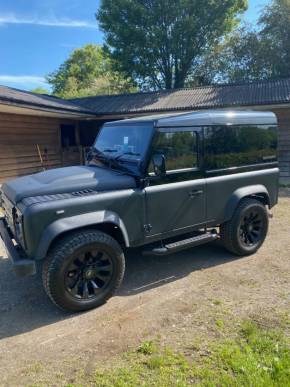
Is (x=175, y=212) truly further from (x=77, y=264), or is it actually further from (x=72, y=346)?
(x=72, y=346)

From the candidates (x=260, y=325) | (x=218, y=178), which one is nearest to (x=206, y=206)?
(x=218, y=178)

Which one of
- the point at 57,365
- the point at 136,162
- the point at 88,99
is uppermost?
the point at 88,99

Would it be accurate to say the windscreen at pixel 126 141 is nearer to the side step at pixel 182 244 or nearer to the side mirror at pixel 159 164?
the side mirror at pixel 159 164

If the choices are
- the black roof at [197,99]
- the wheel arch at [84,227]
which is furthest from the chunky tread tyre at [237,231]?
the black roof at [197,99]

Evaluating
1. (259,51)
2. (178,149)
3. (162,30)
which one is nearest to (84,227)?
(178,149)

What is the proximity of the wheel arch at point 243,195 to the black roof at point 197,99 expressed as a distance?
26.2 ft

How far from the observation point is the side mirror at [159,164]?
11.7ft

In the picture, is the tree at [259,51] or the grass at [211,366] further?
the tree at [259,51]

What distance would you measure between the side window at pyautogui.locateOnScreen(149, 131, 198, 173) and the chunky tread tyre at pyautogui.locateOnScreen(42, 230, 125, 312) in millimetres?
1029

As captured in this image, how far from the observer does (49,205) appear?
10.1ft

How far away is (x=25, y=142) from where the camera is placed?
11.8 m

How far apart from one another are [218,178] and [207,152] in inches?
16.1

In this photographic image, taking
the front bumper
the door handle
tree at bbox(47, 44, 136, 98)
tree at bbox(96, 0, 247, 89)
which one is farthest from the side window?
tree at bbox(47, 44, 136, 98)

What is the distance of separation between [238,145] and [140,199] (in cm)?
187
